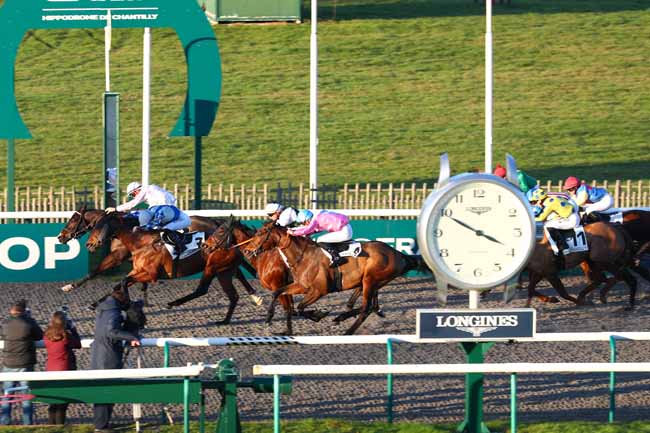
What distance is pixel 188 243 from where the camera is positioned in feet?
53.4

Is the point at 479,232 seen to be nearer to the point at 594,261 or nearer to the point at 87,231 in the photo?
the point at 594,261

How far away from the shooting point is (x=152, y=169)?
30109 mm

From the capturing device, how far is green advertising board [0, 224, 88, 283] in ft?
57.9

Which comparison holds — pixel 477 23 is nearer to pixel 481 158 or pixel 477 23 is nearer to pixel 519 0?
pixel 519 0

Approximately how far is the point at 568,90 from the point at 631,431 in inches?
1032

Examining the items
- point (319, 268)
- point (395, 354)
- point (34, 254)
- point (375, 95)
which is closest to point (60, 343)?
point (395, 354)

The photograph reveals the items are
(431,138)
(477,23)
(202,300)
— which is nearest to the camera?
(202,300)

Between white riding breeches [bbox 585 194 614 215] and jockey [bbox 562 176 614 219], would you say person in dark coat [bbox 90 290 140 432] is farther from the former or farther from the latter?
white riding breeches [bbox 585 194 614 215]

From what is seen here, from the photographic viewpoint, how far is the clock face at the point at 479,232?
8.92m

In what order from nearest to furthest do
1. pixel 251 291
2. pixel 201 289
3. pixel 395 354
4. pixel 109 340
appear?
pixel 109 340 < pixel 395 354 < pixel 201 289 < pixel 251 291

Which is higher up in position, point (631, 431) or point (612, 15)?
point (612, 15)

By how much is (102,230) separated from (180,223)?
938mm

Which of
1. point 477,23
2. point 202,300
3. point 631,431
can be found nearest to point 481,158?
point 477,23

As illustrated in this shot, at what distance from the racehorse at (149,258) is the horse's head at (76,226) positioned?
235 millimetres
